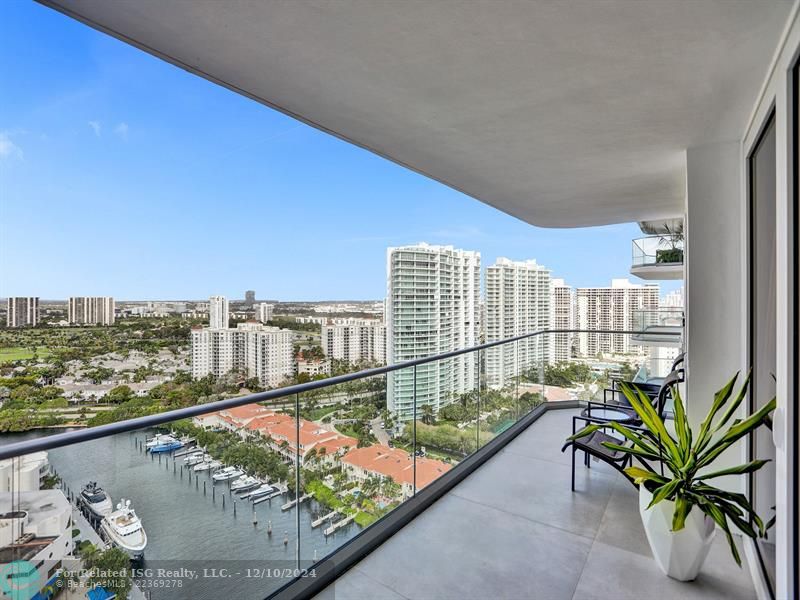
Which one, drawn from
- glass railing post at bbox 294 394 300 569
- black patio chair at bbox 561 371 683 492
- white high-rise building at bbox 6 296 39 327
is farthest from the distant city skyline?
black patio chair at bbox 561 371 683 492

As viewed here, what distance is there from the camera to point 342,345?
16.7 ft

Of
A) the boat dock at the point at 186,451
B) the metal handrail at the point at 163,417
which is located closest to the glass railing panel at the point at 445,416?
the metal handrail at the point at 163,417

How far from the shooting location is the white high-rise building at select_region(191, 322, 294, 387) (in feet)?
15.5

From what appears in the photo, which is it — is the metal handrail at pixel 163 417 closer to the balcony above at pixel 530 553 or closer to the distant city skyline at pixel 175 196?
the balcony above at pixel 530 553

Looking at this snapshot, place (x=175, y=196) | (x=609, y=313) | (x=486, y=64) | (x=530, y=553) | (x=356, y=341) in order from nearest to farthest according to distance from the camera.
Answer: (x=486, y=64) < (x=530, y=553) < (x=356, y=341) < (x=609, y=313) < (x=175, y=196)

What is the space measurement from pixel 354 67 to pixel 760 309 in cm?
257

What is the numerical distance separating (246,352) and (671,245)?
7.20m

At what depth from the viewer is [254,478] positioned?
1.86 m

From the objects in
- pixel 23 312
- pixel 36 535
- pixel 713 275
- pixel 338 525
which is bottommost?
pixel 338 525

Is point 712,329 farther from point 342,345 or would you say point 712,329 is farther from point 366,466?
point 342,345

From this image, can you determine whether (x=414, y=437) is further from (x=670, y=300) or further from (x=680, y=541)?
(x=670, y=300)

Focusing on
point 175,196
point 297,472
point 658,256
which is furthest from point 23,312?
point 658,256

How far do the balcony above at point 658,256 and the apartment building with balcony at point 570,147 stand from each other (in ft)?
12.4

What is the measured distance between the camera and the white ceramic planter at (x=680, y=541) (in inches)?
77.7
